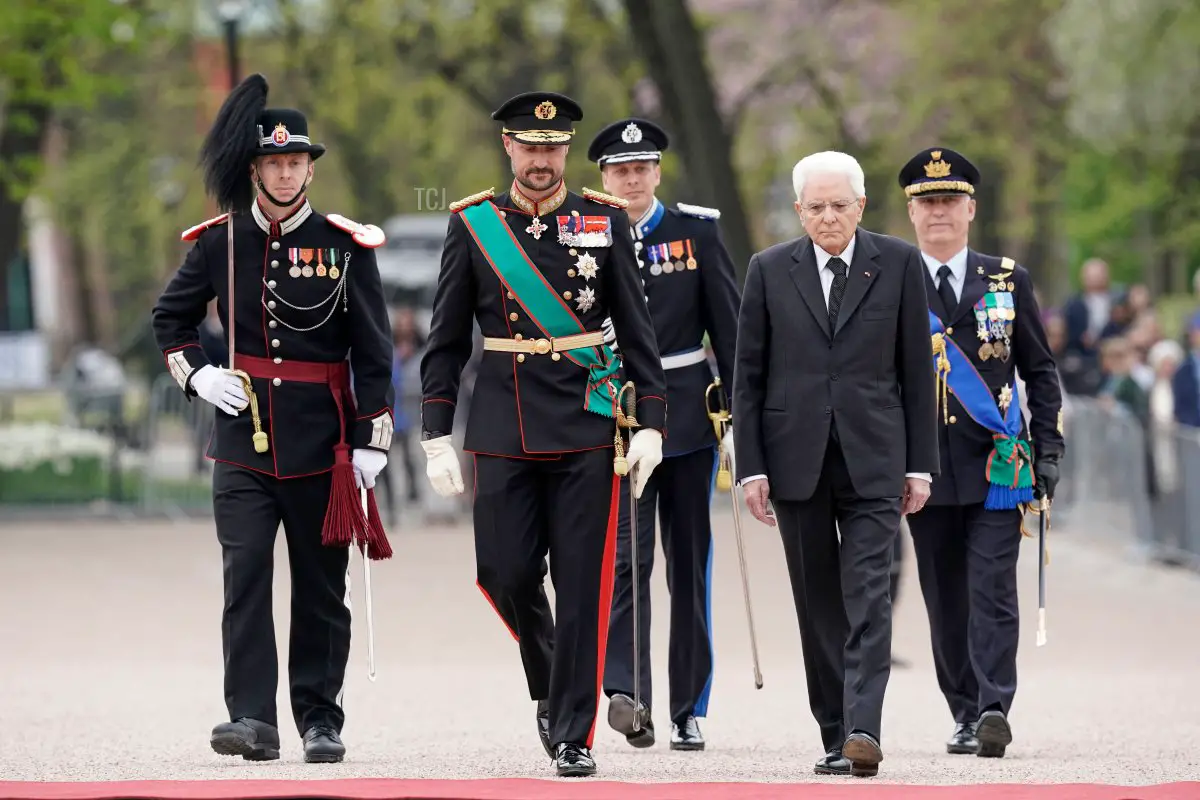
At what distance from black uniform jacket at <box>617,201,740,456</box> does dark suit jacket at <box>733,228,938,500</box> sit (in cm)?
113

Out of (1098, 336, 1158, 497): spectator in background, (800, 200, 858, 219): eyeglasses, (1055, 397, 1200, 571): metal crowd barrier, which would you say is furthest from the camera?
(1098, 336, 1158, 497): spectator in background

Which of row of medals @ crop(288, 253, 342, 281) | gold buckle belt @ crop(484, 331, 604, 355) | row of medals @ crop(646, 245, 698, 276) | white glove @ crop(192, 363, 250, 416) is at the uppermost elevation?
row of medals @ crop(288, 253, 342, 281)

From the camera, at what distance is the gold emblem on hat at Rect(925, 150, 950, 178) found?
32.0 ft

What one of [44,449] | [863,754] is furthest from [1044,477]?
[44,449]

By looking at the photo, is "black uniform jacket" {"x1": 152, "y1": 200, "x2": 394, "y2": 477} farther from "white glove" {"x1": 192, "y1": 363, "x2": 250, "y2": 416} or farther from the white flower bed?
the white flower bed

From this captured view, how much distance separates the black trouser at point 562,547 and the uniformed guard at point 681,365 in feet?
4.02

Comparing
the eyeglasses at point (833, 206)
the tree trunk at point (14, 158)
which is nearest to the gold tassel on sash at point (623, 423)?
the eyeglasses at point (833, 206)

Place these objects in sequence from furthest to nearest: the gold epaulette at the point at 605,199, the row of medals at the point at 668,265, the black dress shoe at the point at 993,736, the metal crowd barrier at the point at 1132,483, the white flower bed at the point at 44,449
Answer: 1. the white flower bed at the point at 44,449
2. the metal crowd barrier at the point at 1132,483
3. the row of medals at the point at 668,265
4. the black dress shoe at the point at 993,736
5. the gold epaulette at the point at 605,199

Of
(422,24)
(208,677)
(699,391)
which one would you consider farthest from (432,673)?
(422,24)

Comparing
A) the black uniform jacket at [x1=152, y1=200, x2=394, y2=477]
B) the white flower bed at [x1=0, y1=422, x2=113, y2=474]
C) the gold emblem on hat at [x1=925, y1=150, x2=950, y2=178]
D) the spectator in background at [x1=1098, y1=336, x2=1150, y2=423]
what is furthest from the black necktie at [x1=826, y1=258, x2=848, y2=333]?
the white flower bed at [x1=0, y1=422, x2=113, y2=474]

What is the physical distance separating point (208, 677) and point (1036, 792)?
638cm

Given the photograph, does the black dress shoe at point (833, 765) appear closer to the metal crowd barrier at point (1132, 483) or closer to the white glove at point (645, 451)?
the white glove at point (645, 451)

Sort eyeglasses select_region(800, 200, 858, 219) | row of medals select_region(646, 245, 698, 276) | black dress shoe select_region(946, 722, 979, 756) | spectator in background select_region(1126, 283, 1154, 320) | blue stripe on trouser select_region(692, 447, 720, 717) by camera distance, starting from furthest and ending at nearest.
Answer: spectator in background select_region(1126, 283, 1154, 320) → row of medals select_region(646, 245, 698, 276) → blue stripe on trouser select_region(692, 447, 720, 717) → black dress shoe select_region(946, 722, 979, 756) → eyeglasses select_region(800, 200, 858, 219)

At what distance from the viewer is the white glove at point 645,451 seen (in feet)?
27.8
